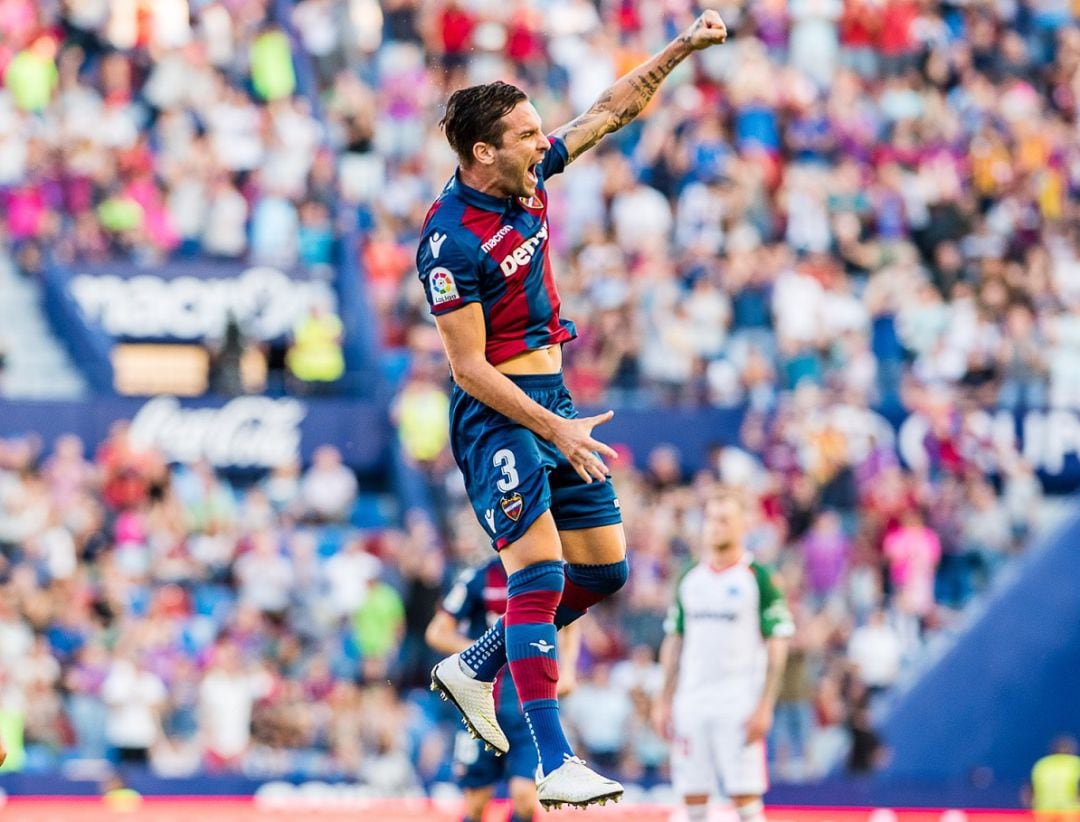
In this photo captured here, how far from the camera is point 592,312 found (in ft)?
72.9

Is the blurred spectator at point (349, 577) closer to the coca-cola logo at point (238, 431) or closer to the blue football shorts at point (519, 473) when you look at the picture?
the coca-cola logo at point (238, 431)

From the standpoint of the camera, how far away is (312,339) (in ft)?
73.1

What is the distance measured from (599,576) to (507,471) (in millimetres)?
745

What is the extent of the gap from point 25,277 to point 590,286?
5.85 metres

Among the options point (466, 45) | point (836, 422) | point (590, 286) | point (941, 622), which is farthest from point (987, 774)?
point (466, 45)

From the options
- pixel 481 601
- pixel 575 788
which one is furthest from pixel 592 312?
pixel 575 788

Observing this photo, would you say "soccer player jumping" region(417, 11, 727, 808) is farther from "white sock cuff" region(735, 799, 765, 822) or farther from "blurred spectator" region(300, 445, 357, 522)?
"blurred spectator" region(300, 445, 357, 522)

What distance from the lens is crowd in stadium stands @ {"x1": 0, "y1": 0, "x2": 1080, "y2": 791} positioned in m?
18.9

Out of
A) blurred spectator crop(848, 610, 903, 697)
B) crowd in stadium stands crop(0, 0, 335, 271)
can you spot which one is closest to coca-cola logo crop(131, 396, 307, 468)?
crowd in stadium stands crop(0, 0, 335, 271)

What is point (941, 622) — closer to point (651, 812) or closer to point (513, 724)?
point (651, 812)

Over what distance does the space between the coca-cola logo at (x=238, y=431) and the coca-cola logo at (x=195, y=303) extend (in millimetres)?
911

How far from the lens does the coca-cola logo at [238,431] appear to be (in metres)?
21.7

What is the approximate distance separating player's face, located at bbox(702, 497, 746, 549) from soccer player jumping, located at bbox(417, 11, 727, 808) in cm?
433

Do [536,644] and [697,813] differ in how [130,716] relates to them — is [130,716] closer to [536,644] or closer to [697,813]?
[697,813]
